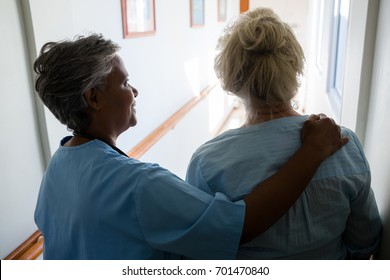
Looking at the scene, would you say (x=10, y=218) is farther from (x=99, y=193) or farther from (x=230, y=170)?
(x=230, y=170)

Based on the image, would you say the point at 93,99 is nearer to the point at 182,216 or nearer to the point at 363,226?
the point at 182,216

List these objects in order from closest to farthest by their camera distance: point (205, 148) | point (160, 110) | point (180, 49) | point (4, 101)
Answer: point (205, 148) → point (4, 101) → point (160, 110) → point (180, 49)

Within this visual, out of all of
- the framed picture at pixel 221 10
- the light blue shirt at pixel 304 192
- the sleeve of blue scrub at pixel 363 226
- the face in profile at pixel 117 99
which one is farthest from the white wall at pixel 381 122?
the framed picture at pixel 221 10

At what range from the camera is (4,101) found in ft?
4.40

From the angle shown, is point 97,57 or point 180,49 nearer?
point 97,57

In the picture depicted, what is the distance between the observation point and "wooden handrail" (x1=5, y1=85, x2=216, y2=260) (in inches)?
57.0

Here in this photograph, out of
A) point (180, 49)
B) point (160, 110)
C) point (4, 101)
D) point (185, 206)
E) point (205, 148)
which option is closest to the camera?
point (185, 206)

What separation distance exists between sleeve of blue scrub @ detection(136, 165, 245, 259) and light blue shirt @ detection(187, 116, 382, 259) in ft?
0.25

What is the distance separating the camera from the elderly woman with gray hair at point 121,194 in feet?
2.89

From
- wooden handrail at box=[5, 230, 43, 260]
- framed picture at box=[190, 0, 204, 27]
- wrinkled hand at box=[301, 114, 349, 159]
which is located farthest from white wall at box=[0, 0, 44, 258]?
framed picture at box=[190, 0, 204, 27]

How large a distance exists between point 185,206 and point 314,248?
367 millimetres

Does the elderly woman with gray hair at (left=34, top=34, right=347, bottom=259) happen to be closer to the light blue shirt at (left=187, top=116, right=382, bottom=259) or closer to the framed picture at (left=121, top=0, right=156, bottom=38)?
the light blue shirt at (left=187, top=116, right=382, bottom=259)

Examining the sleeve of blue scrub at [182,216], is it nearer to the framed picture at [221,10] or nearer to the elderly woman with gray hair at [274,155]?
the elderly woman with gray hair at [274,155]

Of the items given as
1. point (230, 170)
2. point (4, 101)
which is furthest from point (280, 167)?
point (4, 101)
